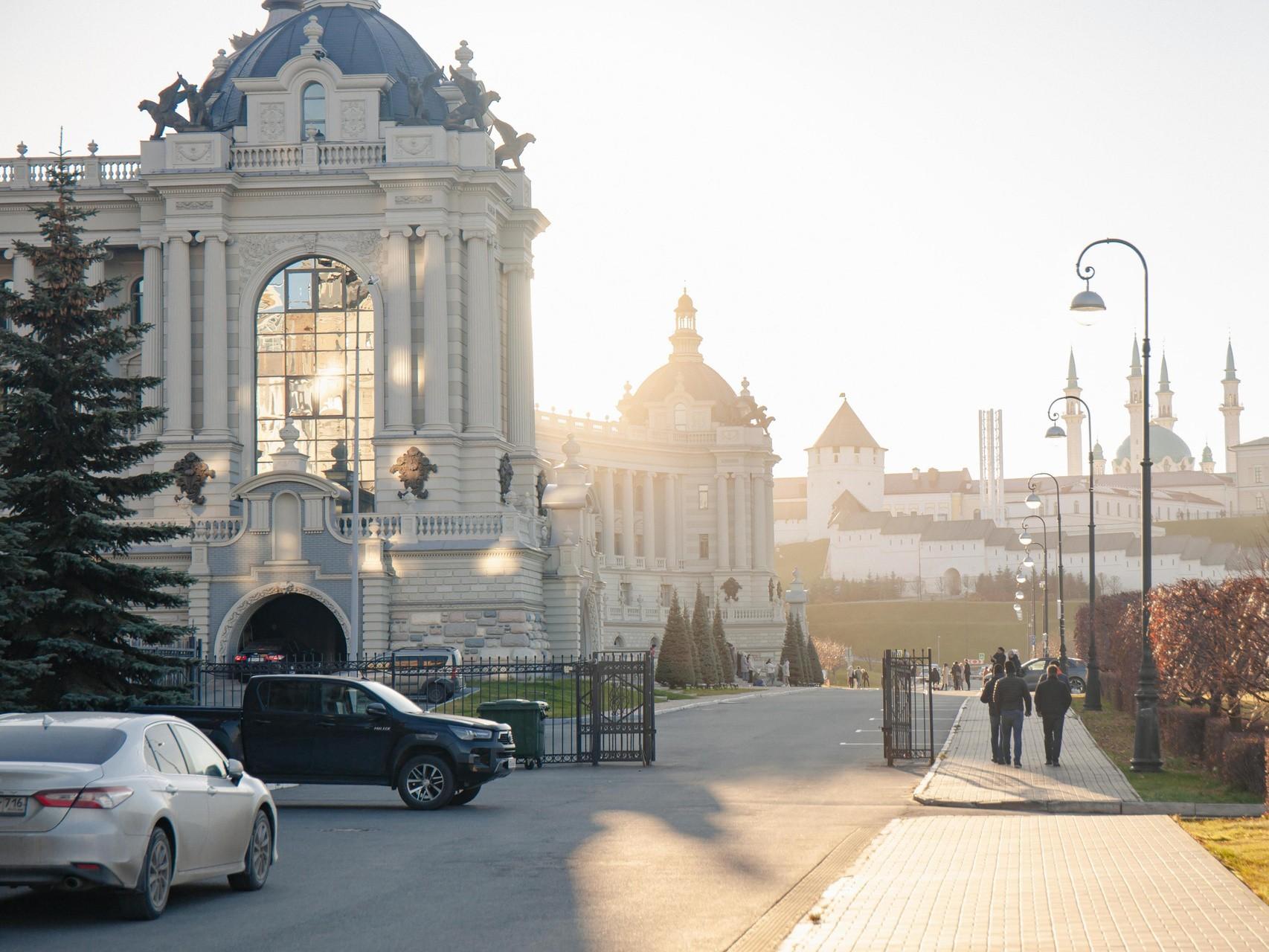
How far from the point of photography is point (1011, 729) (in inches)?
1072

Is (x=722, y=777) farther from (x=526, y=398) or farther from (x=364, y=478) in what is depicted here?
(x=526, y=398)

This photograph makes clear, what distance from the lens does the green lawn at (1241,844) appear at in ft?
45.0

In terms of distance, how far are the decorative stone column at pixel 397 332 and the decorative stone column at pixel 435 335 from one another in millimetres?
549

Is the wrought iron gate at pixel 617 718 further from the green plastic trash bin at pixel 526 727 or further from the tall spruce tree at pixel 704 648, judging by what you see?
the tall spruce tree at pixel 704 648

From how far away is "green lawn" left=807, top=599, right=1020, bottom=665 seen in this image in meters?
165

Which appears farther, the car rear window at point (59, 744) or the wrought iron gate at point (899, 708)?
the wrought iron gate at point (899, 708)

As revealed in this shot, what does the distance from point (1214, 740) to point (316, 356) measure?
131 ft

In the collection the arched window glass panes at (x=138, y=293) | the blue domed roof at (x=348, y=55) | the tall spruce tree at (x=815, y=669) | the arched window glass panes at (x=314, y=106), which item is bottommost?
the tall spruce tree at (x=815, y=669)

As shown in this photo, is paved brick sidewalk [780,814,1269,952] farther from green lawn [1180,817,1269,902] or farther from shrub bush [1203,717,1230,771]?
shrub bush [1203,717,1230,771]

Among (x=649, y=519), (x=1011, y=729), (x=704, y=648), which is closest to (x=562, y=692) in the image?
(x=1011, y=729)

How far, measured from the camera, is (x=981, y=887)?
44.6 feet

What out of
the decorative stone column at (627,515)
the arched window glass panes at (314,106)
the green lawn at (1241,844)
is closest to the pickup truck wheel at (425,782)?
the green lawn at (1241,844)

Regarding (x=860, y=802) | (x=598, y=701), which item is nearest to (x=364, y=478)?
(x=598, y=701)

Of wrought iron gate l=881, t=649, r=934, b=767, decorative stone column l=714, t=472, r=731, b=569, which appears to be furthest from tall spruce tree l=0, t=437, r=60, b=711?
decorative stone column l=714, t=472, r=731, b=569
